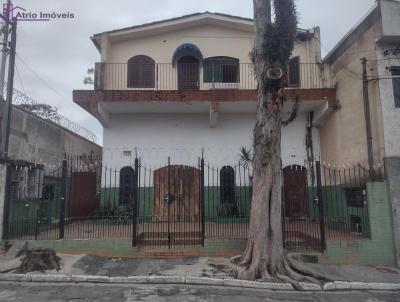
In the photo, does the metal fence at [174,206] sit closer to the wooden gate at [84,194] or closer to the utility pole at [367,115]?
the wooden gate at [84,194]

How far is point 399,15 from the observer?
34.8ft

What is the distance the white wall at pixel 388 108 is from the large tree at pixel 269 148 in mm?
3594

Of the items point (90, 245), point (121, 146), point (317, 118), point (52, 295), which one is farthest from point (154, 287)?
point (317, 118)

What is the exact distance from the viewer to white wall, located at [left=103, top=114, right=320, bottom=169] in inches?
577

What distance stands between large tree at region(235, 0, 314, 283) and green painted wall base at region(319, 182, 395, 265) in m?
1.94

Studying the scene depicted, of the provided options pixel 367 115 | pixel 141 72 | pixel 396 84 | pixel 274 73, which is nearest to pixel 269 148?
pixel 274 73

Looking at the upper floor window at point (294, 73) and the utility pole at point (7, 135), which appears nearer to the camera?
the utility pole at point (7, 135)

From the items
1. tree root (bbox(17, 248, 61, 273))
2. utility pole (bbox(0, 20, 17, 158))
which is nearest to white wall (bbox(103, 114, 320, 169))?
utility pole (bbox(0, 20, 17, 158))

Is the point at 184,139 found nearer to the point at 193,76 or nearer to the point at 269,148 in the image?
the point at 193,76

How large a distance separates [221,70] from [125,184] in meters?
6.17

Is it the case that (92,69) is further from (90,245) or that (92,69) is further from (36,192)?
(90,245)

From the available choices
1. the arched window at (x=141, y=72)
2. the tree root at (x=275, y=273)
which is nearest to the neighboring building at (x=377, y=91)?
the tree root at (x=275, y=273)

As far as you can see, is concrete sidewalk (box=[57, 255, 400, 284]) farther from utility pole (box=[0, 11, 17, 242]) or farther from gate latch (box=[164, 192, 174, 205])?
utility pole (box=[0, 11, 17, 242])

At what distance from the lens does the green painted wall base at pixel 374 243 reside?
9.59m
